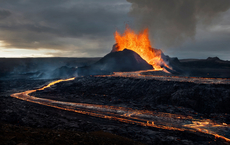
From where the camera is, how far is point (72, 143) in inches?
547

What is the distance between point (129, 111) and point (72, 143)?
1741 cm

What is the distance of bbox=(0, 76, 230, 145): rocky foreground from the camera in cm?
2030

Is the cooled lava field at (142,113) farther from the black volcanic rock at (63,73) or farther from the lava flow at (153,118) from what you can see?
the black volcanic rock at (63,73)

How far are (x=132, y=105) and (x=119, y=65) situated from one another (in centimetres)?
4363

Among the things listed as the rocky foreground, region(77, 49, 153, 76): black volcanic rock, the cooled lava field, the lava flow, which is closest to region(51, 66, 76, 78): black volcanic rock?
region(77, 49, 153, 76): black volcanic rock

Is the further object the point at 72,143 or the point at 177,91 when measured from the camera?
the point at 177,91

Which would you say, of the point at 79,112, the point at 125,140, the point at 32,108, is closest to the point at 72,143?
the point at 125,140

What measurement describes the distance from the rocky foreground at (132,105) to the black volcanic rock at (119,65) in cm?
2182

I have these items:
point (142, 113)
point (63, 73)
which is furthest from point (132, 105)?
point (63, 73)

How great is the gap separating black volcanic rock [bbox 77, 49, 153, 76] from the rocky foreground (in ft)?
71.6

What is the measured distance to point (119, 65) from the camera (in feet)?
251

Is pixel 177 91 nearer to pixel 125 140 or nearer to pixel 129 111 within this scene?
pixel 129 111

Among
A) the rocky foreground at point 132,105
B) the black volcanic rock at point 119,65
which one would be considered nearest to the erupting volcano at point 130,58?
the black volcanic rock at point 119,65

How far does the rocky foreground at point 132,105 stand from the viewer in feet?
66.6
